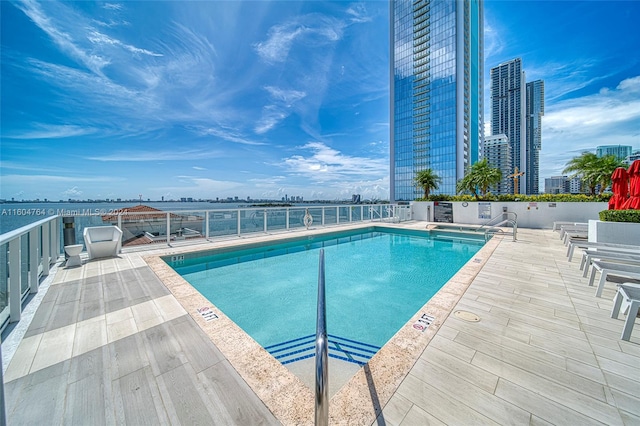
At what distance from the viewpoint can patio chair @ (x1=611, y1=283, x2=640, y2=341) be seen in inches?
76.7

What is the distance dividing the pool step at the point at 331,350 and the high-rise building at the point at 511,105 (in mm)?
70957

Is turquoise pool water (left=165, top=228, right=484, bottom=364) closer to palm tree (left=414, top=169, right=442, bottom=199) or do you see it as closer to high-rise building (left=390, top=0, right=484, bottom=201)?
palm tree (left=414, top=169, right=442, bottom=199)

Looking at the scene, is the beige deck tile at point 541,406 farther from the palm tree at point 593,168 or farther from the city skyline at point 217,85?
the palm tree at point 593,168

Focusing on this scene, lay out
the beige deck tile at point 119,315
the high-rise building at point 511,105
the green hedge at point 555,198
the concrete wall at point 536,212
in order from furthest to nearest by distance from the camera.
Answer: the high-rise building at point 511,105 → the green hedge at point 555,198 → the concrete wall at point 536,212 → the beige deck tile at point 119,315

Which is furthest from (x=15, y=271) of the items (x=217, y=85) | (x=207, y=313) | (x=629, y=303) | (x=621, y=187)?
(x=217, y=85)

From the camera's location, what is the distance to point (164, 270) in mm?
3984

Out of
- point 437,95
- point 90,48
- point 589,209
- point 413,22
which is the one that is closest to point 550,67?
point 589,209

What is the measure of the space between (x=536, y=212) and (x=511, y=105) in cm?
7327

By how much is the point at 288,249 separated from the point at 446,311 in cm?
486

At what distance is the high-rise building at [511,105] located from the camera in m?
57.5

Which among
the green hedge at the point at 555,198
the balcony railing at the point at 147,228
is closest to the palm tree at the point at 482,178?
the green hedge at the point at 555,198

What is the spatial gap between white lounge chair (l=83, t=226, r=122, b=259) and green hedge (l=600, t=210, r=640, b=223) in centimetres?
1024

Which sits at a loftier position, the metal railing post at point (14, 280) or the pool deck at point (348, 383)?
the metal railing post at point (14, 280)

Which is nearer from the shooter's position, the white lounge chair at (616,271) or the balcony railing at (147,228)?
the balcony railing at (147,228)
